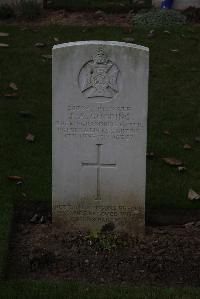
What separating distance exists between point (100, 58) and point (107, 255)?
5.09 ft

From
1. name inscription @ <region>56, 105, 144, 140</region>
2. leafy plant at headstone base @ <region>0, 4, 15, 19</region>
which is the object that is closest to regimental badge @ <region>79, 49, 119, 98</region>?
name inscription @ <region>56, 105, 144, 140</region>

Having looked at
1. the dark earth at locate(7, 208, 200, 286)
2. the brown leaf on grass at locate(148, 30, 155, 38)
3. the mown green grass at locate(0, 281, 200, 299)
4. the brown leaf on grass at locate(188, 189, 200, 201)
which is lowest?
the mown green grass at locate(0, 281, 200, 299)

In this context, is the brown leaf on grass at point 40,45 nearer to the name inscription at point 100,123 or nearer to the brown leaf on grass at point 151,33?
the brown leaf on grass at point 151,33

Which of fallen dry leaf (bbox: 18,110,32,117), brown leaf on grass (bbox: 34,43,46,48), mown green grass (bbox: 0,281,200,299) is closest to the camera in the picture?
mown green grass (bbox: 0,281,200,299)

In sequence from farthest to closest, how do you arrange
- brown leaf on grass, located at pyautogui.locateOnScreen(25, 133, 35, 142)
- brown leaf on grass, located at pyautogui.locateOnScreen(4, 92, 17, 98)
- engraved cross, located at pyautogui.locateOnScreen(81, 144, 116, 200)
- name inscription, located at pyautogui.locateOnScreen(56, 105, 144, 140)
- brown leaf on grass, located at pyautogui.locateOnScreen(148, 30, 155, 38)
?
brown leaf on grass, located at pyautogui.locateOnScreen(148, 30, 155, 38) → brown leaf on grass, located at pyautogui.locateOnScreen(4, 92, 17, 98) → brown leaf on grass, located at pyautogui.locateOnScreen(25, 133, 35, 142) → engraved cross, located at pyautogui.locateOnScreen(81, 144, 116, 200) → name inscription, located at pyautogui.locateOnScreen(56, 105, 144, 140)

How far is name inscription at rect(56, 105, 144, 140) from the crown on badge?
360 mm

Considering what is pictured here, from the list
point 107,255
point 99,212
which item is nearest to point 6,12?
point 99,212

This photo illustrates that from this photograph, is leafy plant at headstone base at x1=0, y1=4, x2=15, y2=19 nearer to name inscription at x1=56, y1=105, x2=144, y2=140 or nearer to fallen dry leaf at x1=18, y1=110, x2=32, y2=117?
fallen dry leaf at x1=18, y1=110, x2=32, y2=117

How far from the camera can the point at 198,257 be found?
5711 mm

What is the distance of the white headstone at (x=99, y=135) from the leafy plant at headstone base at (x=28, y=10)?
21.4ft

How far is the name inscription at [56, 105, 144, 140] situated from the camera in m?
5.88

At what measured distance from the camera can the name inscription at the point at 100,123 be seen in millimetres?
5883

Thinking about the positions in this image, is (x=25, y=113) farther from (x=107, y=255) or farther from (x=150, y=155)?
(x=107, y=255)

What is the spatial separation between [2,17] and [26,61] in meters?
2.01
